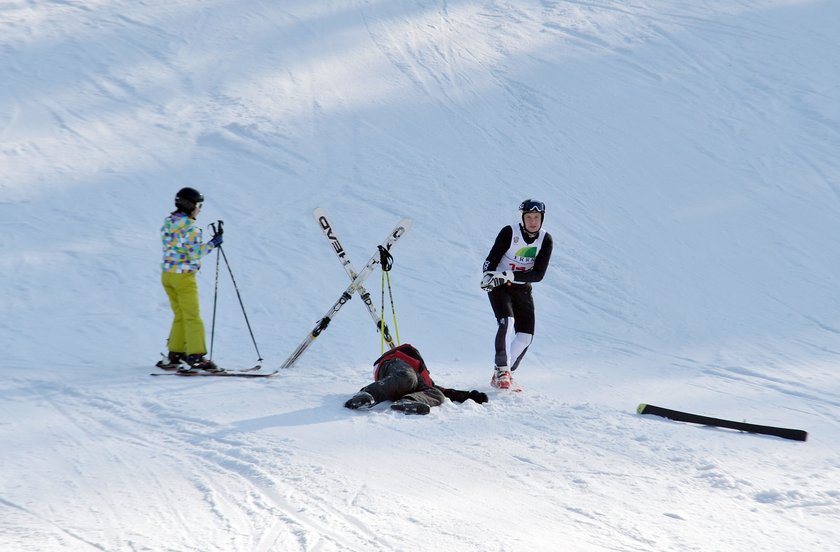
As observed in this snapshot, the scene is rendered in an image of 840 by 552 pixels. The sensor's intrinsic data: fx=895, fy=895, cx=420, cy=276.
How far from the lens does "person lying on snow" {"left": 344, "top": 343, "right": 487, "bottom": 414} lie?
23.7 feet

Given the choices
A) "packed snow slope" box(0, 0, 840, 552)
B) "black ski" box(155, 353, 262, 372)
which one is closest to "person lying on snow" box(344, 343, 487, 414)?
"packed snow slope" box(0, 0, 840, 552)

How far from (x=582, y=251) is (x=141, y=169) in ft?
22.4

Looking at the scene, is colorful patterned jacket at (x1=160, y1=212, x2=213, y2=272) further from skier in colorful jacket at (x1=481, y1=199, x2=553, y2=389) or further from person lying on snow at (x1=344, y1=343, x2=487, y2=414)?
skier in colorful jacket at (x1=481, y1=199, x2=553, y2=389)

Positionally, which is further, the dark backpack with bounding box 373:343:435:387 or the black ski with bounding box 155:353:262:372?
the black ski with bounding box 155:353:262:372

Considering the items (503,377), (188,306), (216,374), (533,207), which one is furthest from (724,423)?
(188,306)

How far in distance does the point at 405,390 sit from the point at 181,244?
2601 millimetres

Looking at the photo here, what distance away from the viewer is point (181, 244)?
8.35 m

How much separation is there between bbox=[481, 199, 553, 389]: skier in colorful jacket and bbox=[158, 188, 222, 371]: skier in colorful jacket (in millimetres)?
2612

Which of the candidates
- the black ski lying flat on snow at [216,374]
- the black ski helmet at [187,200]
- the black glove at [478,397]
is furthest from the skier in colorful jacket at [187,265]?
the black glove at [478,397]

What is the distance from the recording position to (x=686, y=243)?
1309 centimetres

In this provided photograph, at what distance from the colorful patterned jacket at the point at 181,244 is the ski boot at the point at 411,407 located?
2.43 metres

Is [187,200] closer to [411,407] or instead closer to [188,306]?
[188,306]

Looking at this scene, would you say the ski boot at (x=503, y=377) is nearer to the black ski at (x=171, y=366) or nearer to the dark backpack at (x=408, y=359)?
the dark backpack at (x=408, y=359)

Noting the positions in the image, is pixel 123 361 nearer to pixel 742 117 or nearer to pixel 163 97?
pixel 163 97
